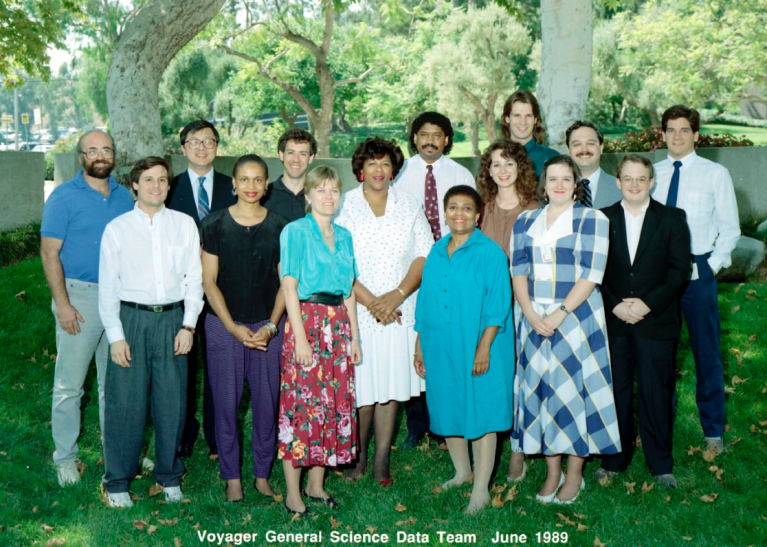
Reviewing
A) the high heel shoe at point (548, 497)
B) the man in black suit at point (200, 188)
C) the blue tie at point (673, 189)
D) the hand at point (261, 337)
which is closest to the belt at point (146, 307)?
the hand at point (261, 337)

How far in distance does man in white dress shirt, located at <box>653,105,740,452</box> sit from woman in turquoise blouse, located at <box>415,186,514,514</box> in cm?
165

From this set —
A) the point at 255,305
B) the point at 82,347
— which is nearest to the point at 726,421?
the point at 255,305

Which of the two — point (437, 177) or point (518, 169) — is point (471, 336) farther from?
point (437, 177)

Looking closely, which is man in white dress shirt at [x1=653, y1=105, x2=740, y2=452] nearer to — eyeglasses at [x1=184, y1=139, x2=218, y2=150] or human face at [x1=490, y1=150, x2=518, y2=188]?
human face at [x1=490, y1=150, x2=518, y2=188]

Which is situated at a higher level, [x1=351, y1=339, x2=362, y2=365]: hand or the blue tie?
the blue tie

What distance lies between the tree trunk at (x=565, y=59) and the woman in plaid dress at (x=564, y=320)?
3.51 meters

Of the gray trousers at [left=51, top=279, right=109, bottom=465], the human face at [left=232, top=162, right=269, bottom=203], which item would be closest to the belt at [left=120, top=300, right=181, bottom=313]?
the gray trousers at [left=51, top=279, right=109, bottom=465]

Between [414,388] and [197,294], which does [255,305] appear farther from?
[414,388]

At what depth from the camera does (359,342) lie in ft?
16.2

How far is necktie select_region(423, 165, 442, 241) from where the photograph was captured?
18.8 feet

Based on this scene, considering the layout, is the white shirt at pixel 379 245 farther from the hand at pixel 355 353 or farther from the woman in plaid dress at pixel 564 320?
the woman in plaid dress at pixel 564 320

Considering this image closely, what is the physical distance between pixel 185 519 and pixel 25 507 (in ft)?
3.77

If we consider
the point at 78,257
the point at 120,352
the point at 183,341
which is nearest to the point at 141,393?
the point at 120,352

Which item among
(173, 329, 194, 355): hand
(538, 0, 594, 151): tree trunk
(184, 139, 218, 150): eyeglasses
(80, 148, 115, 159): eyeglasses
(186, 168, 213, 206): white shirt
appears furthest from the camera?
(538, 0, 594, 151): tree trunk
